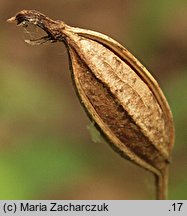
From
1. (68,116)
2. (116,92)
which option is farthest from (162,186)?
(68,116)

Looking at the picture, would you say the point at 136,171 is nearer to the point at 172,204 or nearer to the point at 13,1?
the point at 172,204

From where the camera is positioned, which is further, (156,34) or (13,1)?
(13,1)

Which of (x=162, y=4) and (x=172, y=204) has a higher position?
(x=162, y=4)

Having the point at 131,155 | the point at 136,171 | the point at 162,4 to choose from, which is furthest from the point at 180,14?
the point at 131,155

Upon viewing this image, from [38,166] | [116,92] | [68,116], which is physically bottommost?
[116,92]

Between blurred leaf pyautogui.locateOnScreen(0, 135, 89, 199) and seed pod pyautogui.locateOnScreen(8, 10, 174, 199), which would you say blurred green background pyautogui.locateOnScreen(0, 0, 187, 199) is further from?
seed pod pyautogui.locateOnScreen(8, 10, 174, 199)

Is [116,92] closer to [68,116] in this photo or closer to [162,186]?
[162,186]

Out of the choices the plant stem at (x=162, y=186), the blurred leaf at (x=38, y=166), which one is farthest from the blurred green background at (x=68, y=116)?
the plant stem at (x=162, y=186)
